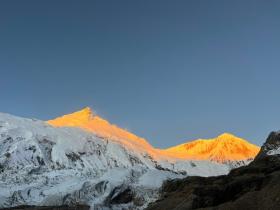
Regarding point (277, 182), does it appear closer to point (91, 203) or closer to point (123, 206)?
point (123, 206)

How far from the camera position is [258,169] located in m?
75.2

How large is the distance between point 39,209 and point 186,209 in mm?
96486

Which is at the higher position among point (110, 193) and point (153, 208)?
point (110, 193)

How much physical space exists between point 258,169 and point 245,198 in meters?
17.3

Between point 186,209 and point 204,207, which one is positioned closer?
point 204,207

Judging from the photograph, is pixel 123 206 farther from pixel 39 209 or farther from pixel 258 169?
pixel 258 169

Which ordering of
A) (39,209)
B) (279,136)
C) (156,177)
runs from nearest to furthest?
(279,136), (39,209), (156,177)

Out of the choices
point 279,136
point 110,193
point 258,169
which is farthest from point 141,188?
point 258,169

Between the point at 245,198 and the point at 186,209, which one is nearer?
the point at 245,198

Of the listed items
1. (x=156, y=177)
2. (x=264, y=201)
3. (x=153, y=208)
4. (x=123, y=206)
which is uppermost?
(x=156, y=177)

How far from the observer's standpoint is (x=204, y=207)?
64875 mm

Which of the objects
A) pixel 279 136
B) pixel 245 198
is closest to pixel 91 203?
pixel 279 136

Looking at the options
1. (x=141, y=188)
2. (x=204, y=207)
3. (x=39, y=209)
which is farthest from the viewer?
(x=141, y=188)

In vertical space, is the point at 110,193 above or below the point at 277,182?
above
